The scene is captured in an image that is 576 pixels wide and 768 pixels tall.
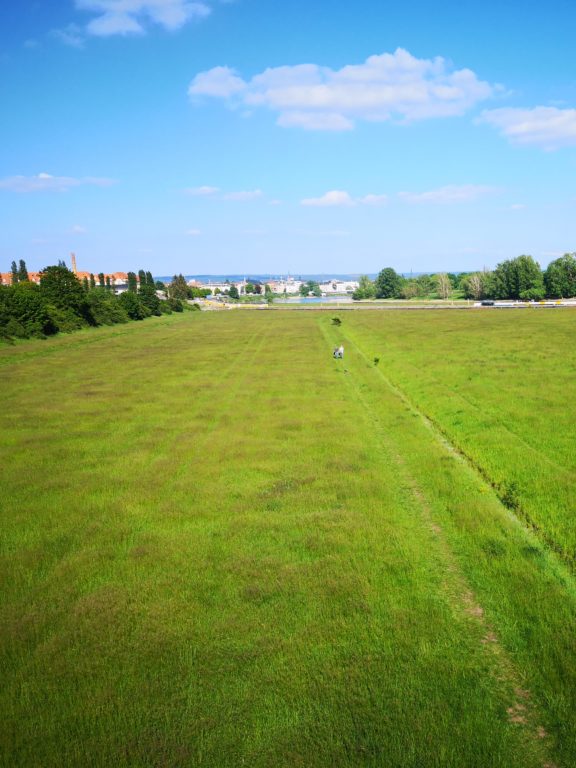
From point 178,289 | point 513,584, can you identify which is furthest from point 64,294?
point 178,289

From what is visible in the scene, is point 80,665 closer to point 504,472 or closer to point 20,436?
point 504,472

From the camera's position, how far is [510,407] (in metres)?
22.2

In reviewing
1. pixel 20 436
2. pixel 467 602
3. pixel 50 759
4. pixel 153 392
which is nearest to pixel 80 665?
pixel 50 759

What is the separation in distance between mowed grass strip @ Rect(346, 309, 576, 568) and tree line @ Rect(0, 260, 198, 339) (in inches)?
1575

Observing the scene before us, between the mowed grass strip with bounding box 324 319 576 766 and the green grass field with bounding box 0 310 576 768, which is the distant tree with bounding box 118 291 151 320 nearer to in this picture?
the green grass field with bounding box 0 310 576 768

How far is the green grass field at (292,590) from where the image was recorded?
639cm

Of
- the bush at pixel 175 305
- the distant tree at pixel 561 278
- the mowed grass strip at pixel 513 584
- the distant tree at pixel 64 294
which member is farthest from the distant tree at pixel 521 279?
the mowed grass strip at pixel 513 584

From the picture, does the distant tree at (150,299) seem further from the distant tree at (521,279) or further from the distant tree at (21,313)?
the distant tree at (521,279)

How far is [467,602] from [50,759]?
22.7 feet

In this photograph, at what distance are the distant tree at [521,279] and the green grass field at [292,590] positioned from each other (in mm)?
132888

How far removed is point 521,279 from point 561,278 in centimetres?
1018

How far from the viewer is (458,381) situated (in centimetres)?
2891

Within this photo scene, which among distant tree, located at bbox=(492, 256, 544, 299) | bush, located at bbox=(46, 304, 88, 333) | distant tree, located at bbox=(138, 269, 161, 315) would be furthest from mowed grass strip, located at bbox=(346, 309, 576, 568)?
distant tree, located at bbox=(492, 256, 544, 299)

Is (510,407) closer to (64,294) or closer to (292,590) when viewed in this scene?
(292,590)
